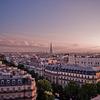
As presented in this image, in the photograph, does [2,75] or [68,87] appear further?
[68,87]

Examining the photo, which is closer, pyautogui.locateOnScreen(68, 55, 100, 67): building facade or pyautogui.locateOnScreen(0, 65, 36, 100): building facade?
pyautogui.locateOnScreen(0, 65, 36, 100): building facade

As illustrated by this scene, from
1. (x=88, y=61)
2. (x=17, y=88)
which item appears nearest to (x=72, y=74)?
(x=17, y=88)

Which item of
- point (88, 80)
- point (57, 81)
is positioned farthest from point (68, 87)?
point (57, 81)

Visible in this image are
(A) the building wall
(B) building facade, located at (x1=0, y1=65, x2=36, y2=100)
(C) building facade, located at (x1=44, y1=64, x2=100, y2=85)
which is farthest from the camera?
(A) the building wall

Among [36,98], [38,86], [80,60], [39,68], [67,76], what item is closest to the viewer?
[36,98]

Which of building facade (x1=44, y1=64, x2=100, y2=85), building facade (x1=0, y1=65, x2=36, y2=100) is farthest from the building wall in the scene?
building facade (x1=0, y1=65, x2=36, y2=100)

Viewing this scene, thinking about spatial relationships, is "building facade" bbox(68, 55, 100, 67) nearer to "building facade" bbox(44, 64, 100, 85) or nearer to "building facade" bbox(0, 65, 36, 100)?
"building facade" bbox(44, 64, 100, 85)

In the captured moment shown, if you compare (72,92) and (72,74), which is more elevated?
(72,74)

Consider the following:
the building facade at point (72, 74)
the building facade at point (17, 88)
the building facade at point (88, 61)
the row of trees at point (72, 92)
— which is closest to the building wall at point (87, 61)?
the building facade at point (88, 61)

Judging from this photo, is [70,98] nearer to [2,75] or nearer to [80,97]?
[80,97]

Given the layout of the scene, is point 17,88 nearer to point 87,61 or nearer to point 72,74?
point 72,74

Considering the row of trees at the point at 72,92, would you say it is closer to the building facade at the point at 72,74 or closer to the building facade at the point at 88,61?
the building facade at the point at 72,74
